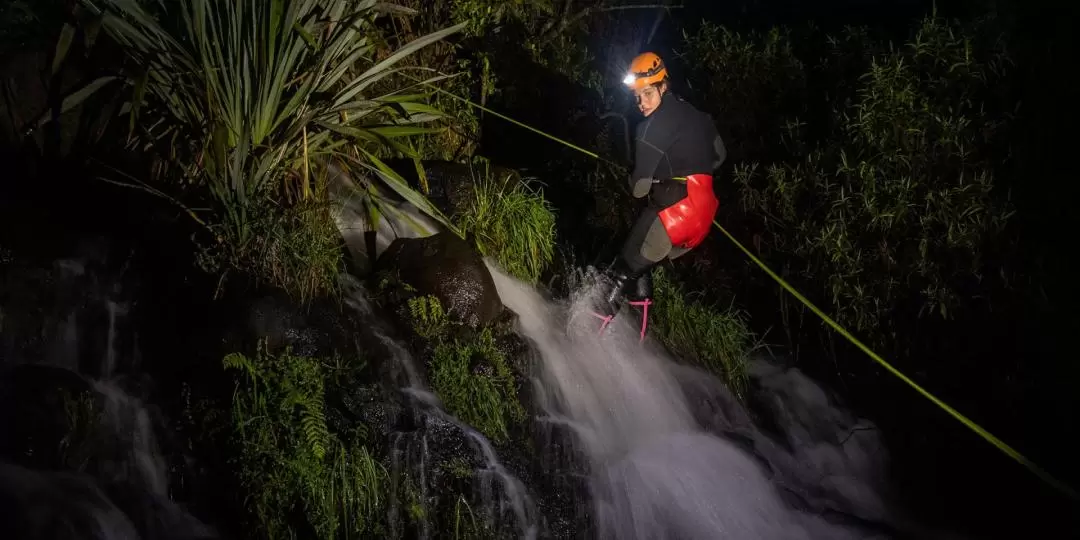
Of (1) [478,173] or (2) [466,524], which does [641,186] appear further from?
(2) [466,524]

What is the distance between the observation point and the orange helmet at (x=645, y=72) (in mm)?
4566

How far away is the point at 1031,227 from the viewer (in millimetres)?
5152

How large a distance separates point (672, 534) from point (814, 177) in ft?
10.3

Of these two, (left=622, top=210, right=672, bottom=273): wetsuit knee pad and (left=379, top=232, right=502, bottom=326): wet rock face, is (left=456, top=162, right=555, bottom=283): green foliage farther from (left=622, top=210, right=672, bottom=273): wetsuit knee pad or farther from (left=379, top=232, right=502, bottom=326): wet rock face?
(left=622, top=210, right=672, bottom=273): wetsuit knee pad

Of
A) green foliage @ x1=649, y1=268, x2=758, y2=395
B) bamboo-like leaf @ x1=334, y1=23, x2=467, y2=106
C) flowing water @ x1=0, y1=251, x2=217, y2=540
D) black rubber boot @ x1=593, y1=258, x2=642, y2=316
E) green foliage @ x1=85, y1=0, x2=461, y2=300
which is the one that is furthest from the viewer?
green foliage @ x1=649, y1=268, x2=758, y2=395

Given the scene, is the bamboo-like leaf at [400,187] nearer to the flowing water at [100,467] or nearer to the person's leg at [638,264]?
the person's leg at [638,264]

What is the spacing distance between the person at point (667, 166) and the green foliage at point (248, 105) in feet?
5.34

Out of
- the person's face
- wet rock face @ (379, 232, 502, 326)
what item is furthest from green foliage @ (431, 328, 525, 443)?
the person's face

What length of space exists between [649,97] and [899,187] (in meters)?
2.19

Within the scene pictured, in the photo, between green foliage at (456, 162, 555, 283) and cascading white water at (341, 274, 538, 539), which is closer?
cascading white water at (341, 274, 538, 539)

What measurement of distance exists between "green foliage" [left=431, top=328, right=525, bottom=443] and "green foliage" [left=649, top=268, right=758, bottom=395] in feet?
5.72

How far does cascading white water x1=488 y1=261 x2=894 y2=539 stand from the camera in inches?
173

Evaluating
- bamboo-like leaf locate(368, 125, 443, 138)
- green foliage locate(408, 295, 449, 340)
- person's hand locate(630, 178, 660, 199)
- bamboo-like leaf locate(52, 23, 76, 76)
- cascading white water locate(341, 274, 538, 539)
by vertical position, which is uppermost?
bamboo-like leaf locate(52, 23, 76, 76)

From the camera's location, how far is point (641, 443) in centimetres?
480
